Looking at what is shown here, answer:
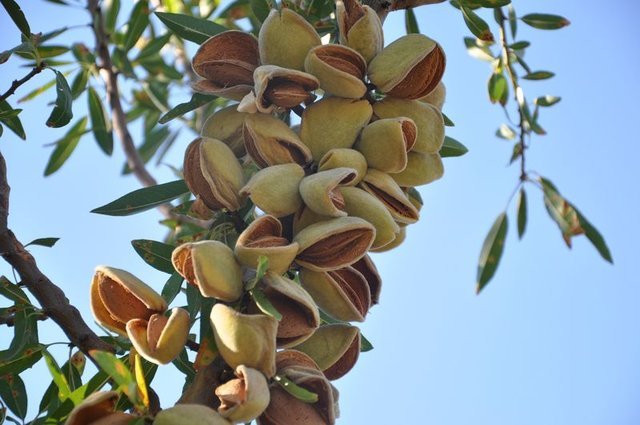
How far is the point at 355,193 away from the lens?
126cm

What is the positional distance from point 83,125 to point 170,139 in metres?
0.53

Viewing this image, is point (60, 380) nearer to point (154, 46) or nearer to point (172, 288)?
point (172, 288)

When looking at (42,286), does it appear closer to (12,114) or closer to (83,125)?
(12,114)

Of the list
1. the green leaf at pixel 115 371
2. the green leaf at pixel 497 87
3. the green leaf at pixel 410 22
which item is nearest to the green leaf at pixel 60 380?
the green leaf at pixel 115 371

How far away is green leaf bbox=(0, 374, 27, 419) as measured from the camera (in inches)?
58.9

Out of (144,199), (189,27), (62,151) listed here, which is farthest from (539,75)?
(62,151)

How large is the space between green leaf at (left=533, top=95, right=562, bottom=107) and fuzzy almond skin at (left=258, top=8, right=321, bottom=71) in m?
1.49

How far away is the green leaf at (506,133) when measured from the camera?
2.94 meters

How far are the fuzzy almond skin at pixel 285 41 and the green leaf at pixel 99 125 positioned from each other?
1.53 m

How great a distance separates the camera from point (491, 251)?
2678 millimetres

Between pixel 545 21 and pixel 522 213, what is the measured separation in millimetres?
665

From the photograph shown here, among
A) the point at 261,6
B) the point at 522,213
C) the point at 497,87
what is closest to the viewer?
the point at 261,6

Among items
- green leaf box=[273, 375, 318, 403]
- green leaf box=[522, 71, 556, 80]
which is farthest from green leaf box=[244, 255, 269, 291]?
green leaf box=[522, 71, 556, 80]

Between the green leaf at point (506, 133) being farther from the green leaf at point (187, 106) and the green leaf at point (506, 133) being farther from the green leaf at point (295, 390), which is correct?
the green leaf at point (295, 390)
